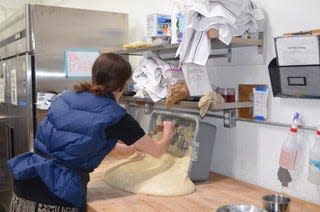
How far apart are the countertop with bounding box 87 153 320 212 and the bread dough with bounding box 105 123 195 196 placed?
33 millimetres

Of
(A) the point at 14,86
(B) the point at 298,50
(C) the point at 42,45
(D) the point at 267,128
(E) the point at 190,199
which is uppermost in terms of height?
(C) the point at 42,45

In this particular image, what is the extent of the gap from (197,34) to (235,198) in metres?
0.73

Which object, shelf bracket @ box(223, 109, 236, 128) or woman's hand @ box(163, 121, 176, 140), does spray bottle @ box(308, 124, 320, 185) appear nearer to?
shelf bracket @ box(223, 109, 236, 128)

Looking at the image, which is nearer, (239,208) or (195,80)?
(239,208)

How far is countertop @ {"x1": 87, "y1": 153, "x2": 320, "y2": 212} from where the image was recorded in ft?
4.84

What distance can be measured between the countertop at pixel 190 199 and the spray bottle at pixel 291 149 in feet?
0.54

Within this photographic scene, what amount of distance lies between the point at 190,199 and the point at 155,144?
279 mm

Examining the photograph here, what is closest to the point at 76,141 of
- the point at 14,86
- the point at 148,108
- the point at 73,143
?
the point at 73,143

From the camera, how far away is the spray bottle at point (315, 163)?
4.64ft

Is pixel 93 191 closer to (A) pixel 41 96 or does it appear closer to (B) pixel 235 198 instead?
(B) pixel 235 198

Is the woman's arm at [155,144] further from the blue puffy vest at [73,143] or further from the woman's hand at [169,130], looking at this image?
the blue puffy vest at [73,143]

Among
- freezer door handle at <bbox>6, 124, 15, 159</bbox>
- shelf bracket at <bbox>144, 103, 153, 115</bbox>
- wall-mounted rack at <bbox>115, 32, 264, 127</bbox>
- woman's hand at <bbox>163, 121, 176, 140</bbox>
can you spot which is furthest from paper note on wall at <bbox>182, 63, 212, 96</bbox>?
freezer door handle at <bbox>6, 124, 15, 159</bbox>

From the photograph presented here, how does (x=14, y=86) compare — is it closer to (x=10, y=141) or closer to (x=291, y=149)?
(x=10, y=141)

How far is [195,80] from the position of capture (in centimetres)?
180
